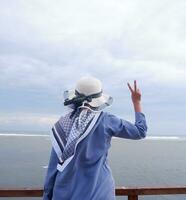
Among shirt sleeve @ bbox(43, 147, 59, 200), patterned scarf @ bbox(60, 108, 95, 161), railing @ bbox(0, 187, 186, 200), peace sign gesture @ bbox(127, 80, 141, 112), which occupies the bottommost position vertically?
railing @ bbox(0, 187, 186, 200)

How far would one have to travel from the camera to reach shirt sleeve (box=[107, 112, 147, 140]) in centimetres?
285

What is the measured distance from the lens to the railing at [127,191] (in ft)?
12.9

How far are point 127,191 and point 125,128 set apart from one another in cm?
142

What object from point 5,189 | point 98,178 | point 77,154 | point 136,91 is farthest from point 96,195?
point 5,189

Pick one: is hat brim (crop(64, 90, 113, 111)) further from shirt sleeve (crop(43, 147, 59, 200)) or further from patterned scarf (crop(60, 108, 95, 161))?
shirt sleeve (crop(43, 147, 59, 200))

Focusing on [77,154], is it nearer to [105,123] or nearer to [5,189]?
[105,123]

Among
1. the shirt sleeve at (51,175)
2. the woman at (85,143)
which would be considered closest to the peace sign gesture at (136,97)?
the woman at (85,143)

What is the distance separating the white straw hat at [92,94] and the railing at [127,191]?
133cm

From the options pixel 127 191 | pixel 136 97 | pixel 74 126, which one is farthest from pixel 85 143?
pixel 127 191

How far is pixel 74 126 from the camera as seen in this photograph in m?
2.87

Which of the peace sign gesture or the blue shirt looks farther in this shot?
the peace sign gesture

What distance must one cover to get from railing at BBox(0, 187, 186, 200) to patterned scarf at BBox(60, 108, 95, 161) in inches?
47.5

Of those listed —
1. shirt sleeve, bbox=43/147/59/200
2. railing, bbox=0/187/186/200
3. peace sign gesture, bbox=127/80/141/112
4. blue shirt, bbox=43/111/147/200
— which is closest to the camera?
blue shirt, bbox=43/111/147/200

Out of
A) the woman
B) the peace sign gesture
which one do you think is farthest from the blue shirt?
the peace sign gesture
